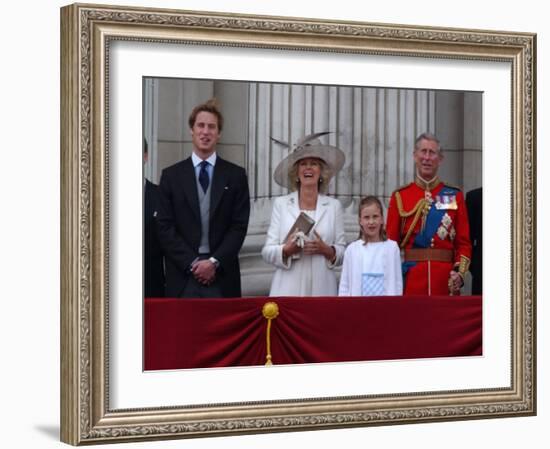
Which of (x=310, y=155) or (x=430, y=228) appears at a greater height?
(x=310, y=155)

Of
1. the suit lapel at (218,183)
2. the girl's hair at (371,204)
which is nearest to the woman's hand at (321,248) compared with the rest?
the girl's hair at (371,204)

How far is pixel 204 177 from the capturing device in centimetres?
912

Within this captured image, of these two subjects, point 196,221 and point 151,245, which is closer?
point 151,245

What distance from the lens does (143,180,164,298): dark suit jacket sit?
29.3 feet

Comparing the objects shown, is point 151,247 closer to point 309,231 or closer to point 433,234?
point 309,231

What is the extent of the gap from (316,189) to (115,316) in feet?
4.38

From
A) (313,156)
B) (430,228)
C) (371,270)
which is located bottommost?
(371,270)

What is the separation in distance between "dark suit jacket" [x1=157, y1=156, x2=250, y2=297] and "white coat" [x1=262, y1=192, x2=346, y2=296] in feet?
0.61

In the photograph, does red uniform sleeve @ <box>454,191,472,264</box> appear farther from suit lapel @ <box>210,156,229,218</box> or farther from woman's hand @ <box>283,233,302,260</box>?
suit lapel @ <box>210,156,229,218</box>

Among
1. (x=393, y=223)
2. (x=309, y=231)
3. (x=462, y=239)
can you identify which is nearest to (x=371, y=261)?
(x=393, y=223)

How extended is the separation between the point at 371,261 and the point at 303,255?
1.34 feet

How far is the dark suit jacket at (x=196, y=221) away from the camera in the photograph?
29.6 ft

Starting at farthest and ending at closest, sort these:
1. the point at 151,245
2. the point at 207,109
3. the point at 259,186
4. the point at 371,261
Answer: the point at 371,261 < the point at 259,186 < the point at 207,109 < the point at 151,245

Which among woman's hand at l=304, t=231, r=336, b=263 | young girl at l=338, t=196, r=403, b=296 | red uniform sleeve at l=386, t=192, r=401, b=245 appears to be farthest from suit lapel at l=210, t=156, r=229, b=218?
red uniform sleeve at l=386, t=192, r=401, b=245
